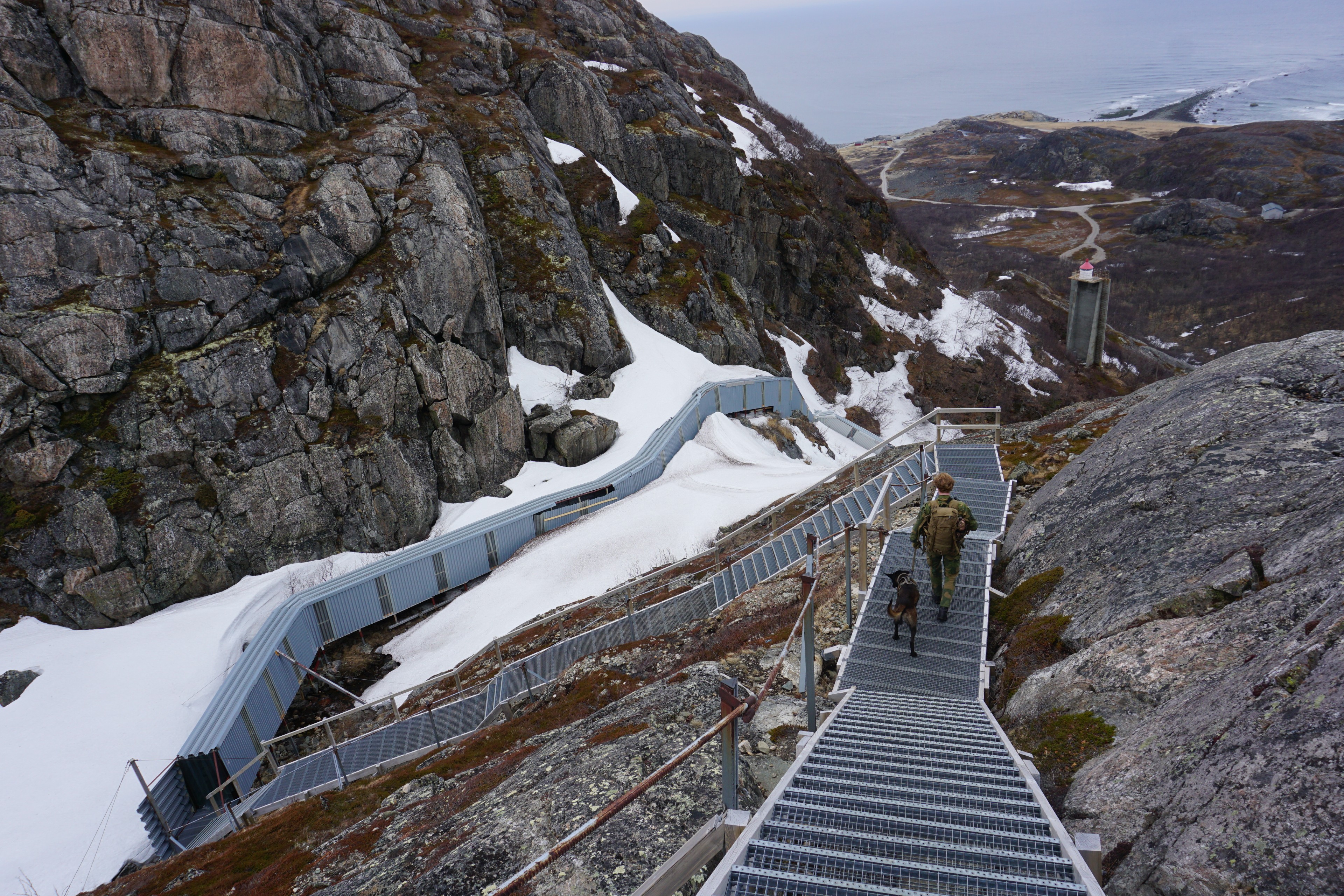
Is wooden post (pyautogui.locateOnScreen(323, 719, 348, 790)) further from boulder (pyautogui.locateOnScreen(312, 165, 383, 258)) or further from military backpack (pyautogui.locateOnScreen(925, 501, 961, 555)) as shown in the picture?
boulder (pyautogui.locateOnScreen(312, 165, 383, 258))

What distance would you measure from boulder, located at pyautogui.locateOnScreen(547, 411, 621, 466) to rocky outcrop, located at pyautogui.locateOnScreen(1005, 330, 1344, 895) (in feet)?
60.4

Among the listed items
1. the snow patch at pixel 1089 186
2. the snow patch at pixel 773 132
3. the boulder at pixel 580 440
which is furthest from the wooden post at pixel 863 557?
the snow patch at pixel 1089 186

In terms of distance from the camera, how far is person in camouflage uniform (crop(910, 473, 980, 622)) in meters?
8.48

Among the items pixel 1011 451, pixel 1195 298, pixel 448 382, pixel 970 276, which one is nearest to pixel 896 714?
pixel 1011 451

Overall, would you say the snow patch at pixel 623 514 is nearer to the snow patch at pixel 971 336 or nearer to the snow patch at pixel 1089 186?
the snow patch at pixel 971 336

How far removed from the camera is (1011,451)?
52.5 feet

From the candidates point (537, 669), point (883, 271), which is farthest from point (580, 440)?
point (883, 271)

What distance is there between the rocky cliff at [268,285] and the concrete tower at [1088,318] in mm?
38337

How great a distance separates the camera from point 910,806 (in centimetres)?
399

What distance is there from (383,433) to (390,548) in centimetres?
413

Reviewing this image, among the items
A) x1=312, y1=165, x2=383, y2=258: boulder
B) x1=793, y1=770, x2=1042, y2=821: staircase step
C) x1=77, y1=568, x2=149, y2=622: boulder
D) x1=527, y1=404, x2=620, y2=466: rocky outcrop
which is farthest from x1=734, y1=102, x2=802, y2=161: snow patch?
x1=793, y1=770, x2=1042, y2=821: staircase step

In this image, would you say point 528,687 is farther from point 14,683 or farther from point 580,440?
point 580,440

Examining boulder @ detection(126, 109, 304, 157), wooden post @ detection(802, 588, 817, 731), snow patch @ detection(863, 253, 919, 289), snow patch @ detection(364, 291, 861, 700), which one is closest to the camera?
wooden post @ detection(802, 588, 817, 731)

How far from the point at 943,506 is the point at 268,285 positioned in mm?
23592
